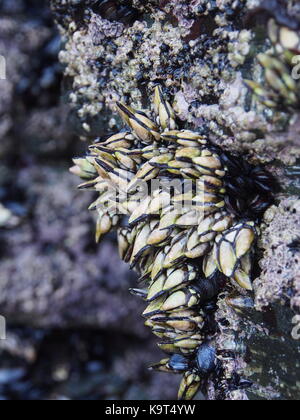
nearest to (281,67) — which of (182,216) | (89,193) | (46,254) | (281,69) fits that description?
(281,69)

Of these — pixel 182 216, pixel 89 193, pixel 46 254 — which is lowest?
pixel 182 216

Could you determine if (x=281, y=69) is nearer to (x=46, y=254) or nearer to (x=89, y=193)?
(x=89, y=193)

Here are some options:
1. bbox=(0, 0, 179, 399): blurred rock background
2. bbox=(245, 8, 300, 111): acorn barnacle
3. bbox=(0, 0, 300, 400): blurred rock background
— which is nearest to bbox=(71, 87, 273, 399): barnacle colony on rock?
bbox=(0, 0, 300, 400): blurred rock background

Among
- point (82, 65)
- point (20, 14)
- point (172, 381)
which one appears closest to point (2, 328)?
point (172, 381)

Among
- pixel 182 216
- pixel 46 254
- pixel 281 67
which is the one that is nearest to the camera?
pixel 281 67

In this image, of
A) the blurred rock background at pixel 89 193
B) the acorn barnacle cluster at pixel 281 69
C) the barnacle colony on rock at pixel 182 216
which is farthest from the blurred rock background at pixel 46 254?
the acorn barnacle cluster at pixel 281 69

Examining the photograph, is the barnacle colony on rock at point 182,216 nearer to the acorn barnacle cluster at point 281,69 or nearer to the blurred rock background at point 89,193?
the blurred rock background at point 89,193

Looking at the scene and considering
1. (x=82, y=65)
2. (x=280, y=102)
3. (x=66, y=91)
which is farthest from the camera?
(x=66, y=91)

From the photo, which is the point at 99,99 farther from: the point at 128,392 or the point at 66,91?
the point at 128,392

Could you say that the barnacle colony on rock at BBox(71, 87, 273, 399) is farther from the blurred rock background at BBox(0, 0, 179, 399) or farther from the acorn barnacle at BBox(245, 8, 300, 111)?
the blurred rock background at BBox(0, 0, 179, 399)
